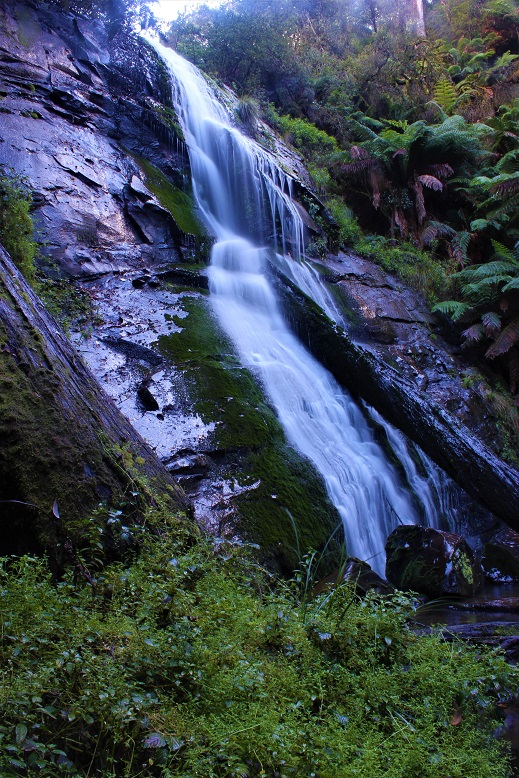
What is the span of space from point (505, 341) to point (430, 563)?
6.16 metres

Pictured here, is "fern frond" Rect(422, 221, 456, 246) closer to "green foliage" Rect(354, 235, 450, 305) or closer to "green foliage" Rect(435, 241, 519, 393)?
"green foliage" Rect(354, 235, 450, 305)

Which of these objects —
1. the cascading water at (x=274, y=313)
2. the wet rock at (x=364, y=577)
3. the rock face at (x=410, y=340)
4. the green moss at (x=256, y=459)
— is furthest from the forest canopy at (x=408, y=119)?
the wet rock at (x=364, y=577)

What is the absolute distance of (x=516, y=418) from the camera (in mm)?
9305

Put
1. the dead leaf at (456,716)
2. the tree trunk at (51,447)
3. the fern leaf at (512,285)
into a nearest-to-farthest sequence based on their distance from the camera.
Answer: the dead leaf at (456,716) < the tree trunk at (51,447) < the fern leaf at (512,285)

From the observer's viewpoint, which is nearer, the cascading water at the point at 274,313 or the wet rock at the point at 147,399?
the wet rock at the point at 147,399

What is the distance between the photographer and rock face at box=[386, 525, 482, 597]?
191 inches

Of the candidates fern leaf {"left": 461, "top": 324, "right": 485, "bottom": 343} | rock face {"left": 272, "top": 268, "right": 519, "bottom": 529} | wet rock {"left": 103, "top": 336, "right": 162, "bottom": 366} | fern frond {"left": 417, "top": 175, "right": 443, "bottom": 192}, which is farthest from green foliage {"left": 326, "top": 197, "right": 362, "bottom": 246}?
wet rock {"left": 103, "top": 336, "right": 162, "bottom": 366}

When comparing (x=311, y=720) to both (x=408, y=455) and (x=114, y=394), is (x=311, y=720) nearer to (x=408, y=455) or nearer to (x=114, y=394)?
(x=114, y=394)

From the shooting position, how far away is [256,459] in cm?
539

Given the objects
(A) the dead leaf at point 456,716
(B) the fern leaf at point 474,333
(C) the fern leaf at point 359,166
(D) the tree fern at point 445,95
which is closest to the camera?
(A) the dead leaf at point 456,716

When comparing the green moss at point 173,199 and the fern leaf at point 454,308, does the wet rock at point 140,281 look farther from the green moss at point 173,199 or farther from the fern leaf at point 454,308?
the fern leaf at point 454,308

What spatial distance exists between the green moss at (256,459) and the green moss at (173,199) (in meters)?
3.26

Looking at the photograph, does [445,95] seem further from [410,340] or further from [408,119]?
[410,340]

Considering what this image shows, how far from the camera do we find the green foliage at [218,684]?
1.77 meters
